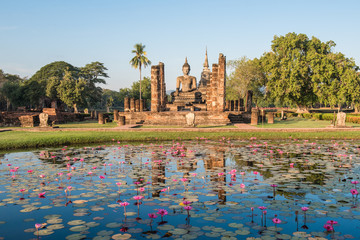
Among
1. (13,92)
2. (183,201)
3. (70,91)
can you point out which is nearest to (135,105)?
(70,91)

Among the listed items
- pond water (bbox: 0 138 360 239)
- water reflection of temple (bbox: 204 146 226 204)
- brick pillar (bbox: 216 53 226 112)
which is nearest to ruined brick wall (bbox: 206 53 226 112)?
brick pillar (bbox: 216 53 226 112)

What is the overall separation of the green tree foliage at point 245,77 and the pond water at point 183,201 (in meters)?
43.3

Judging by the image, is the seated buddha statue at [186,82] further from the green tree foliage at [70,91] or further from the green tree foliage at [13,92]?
the green tree foliage at [13,92]

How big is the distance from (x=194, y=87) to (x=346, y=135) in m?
21.3

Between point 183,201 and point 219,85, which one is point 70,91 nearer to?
point 219,85

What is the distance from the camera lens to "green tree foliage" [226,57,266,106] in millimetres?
51125

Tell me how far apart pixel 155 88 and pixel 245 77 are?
2885 centimetres

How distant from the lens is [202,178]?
7.08m

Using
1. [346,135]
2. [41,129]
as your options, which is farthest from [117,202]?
[41,129]

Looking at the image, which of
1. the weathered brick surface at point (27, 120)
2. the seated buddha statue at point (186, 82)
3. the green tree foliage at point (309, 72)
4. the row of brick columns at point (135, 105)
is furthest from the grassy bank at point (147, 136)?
the green tree foliage at point (309, 72)

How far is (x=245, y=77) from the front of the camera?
5247 centimetres

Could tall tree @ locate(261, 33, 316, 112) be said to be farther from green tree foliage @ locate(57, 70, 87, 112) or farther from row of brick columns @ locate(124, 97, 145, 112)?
green tree foliage @ locate(57, 70, 87, 112)

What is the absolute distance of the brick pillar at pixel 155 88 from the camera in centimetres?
2725

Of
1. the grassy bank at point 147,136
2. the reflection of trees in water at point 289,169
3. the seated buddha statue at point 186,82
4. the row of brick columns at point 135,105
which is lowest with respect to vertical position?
the reflection of trees in water at point 289,169
